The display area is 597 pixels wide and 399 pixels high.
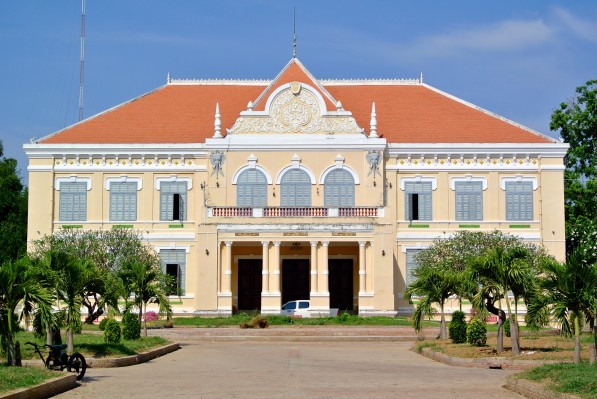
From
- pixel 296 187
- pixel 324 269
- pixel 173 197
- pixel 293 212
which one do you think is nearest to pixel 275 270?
pixel 324 269

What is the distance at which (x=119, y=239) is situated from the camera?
45719mm

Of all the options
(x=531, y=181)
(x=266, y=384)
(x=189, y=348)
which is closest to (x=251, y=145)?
(x=531, y=181)

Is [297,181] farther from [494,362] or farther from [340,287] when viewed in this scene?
[494,362]

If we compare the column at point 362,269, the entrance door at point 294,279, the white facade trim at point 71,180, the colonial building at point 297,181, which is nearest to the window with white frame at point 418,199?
the colonial building at point 297,181

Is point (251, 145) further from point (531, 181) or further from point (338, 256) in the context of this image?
point (531, 181)

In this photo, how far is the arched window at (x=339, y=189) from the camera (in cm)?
4888

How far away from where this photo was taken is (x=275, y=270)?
4609cm

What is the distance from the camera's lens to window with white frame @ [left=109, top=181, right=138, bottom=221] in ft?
164

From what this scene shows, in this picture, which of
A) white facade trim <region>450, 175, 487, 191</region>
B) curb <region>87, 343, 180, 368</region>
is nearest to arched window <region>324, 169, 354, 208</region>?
white facade trim <region>450, 175, 487, 191</region>

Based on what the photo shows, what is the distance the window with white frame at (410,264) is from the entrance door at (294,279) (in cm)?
508

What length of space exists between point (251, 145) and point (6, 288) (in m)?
30.2

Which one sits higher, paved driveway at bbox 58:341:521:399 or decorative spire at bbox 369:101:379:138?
decorative spire at bbox 369:101:379:138

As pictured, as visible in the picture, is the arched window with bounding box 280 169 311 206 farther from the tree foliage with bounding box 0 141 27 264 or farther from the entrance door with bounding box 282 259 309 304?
the tree foliage with bounding box 0 141 27 264

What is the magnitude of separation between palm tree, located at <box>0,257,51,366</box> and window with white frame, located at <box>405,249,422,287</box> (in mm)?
30554
